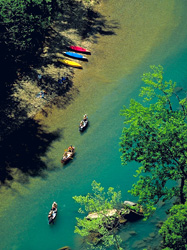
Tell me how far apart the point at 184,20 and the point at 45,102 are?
31594mm

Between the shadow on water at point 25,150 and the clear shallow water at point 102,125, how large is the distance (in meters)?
1.10

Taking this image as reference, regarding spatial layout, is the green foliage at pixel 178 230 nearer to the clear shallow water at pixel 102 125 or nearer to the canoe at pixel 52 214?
the clear shallow water at pixel 102 125

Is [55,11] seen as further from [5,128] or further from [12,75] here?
[5,128]

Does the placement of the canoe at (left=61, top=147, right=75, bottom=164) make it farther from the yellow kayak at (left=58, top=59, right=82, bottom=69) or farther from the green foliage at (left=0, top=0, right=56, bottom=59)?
the green foliage at (left=0, top=0, right=56, bottom=59)

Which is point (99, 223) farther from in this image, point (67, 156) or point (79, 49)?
point (79, 49)

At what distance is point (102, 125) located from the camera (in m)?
53.1

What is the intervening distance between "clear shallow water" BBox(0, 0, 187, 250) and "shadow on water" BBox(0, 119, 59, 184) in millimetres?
1098

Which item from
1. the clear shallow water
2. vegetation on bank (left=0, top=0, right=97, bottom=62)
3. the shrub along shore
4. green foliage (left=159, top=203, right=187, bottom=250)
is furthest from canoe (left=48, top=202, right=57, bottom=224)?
vegetation on bank (left=0, top=0, right=97, bottom=62)

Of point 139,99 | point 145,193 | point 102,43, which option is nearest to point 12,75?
point 102,43

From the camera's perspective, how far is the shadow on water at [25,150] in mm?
48719

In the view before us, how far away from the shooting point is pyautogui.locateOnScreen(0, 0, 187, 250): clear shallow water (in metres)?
43.5

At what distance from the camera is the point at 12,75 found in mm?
59406

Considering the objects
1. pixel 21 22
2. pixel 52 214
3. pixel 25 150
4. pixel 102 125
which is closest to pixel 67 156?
pixel 25 150

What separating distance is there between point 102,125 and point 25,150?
11700 millimetres
